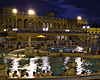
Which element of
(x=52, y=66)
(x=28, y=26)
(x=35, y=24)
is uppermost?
(x=35, y=24)

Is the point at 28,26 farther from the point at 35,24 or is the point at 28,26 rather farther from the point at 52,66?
the point at 52,66

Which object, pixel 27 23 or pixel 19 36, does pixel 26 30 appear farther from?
pixel 27 23

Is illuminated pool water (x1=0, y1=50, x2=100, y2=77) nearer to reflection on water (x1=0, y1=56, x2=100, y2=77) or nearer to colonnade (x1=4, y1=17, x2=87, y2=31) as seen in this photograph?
reflection on water (x1=0, y1=56, x2=100, y2=77)

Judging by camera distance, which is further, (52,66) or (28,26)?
(28,26)

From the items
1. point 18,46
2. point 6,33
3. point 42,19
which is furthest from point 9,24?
point 18,46

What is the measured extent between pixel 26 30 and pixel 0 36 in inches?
373

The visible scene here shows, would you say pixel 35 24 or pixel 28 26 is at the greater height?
pixel 35 24

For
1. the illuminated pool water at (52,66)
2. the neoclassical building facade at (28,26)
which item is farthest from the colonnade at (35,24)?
the illuminated pool water at (52,66)

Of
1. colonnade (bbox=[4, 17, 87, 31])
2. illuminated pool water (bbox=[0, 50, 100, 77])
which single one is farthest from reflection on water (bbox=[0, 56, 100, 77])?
colonnade (bbox=[4, 17, 87, 31])

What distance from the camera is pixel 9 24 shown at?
65438 mm

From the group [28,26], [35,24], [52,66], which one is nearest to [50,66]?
[52,66]

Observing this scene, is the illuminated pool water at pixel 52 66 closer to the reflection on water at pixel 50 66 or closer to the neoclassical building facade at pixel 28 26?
the reflection on water at pixel 50 66

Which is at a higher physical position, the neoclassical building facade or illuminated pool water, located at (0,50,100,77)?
the neoclassical building facade

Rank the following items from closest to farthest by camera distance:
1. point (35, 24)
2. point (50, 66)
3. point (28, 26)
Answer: point (50, 66) → point (28, 26) → point (35, 24)
